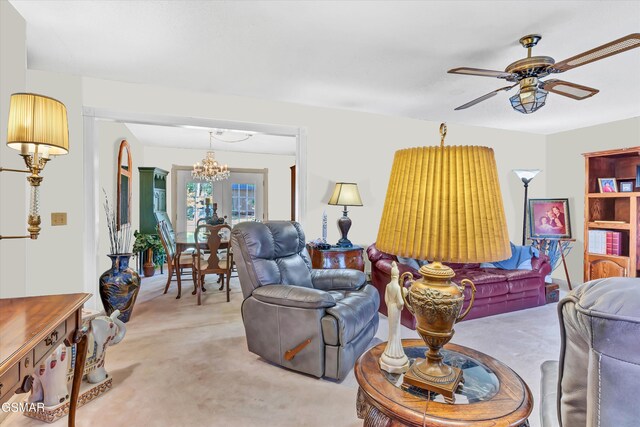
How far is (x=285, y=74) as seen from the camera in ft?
10.0

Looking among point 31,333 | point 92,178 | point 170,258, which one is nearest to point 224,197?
point 170,258

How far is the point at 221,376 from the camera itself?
2.30 metres

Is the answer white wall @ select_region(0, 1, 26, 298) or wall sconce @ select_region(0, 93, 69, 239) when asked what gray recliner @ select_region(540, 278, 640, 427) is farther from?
white wall @ select_region(0, 1, 26, 298)

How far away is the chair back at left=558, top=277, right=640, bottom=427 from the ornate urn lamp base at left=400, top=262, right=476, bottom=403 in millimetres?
366

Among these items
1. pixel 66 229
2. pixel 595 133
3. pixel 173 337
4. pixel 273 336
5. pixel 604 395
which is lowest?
pixel 173 337

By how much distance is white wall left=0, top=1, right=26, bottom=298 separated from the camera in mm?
1901

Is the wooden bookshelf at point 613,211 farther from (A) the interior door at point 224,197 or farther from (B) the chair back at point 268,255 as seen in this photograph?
(A) the interior door at point 224,197

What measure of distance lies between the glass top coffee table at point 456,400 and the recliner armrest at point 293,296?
2.88ft

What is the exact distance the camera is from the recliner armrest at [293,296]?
2.18 m

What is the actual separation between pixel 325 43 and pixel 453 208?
194 cm

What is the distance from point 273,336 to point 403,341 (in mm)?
1140

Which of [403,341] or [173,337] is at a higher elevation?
[403,341]

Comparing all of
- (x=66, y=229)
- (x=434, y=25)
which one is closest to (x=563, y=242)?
(x=434, y=25)

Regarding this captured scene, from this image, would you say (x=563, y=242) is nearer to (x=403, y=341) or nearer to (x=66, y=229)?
(x=403, y=341)
